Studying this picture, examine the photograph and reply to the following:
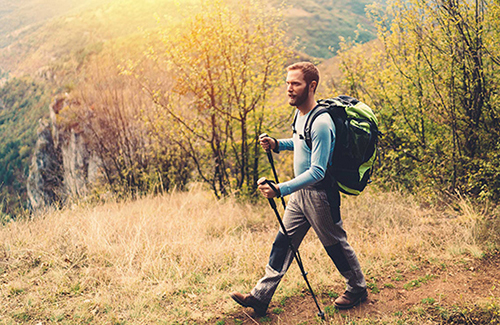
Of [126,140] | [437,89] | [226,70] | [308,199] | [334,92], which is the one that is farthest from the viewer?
[126,140]

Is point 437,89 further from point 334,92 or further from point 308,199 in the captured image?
point 308,199

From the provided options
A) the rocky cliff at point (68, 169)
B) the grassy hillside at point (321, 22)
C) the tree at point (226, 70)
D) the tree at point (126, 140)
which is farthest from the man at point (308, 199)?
the grassy hillside at point (321, 22)

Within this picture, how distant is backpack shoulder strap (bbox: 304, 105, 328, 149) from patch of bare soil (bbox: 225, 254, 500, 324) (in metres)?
1.58

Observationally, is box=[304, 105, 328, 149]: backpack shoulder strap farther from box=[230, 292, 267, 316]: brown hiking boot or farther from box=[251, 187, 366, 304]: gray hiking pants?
box=[230, 292, 267, 316]: brown hiking boot

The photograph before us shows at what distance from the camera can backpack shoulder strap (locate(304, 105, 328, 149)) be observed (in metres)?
2.95

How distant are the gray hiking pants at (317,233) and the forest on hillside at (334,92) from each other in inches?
117

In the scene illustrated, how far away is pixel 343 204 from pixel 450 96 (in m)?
2.62

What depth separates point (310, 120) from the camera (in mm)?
2980

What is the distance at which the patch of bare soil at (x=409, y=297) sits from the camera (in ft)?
11.0

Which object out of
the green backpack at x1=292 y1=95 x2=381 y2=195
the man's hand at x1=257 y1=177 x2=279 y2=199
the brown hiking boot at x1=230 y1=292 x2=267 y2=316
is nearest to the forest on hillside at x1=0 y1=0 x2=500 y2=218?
the green backpack at x1=292 y1=95 x2=381 y2=195

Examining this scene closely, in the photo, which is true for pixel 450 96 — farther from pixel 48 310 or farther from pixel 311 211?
pixel 48 310

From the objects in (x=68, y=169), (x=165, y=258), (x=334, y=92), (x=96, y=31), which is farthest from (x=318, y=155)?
(x=96, y=31)

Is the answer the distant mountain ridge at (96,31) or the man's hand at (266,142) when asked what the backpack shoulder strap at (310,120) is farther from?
the distant mountain ridge at (96,31)

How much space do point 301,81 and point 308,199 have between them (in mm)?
994
